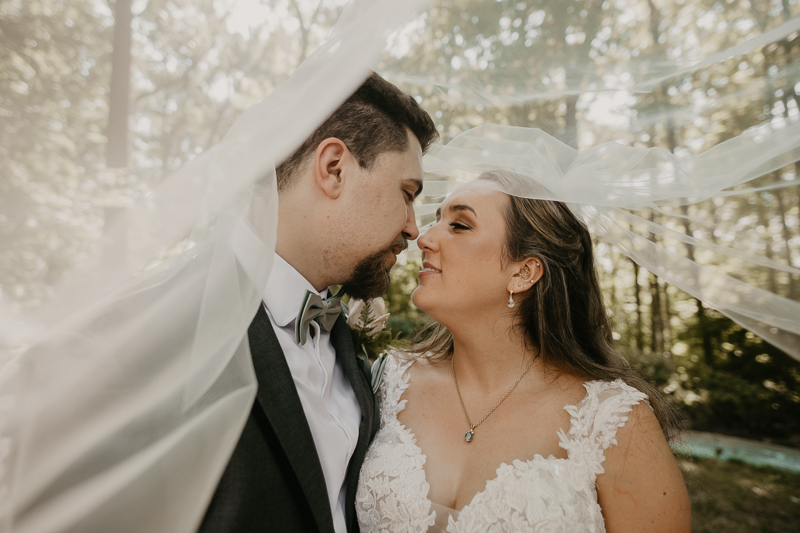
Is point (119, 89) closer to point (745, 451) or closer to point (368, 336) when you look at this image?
point (368, 336)

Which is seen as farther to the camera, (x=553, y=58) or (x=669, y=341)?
(x=669, y=341)

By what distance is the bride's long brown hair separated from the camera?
8.82 ft

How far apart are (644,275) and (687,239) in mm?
7225

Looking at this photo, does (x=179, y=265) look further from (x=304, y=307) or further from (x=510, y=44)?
(x=510, y=44)

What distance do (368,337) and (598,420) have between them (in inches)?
51.2

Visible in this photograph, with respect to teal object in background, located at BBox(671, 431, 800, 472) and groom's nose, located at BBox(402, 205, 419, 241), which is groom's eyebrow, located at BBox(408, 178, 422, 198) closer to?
groom's nose, located at BBox(402, 205, 419, 241)

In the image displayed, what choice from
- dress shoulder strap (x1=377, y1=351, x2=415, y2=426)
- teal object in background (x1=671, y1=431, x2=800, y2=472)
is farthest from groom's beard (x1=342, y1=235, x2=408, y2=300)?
teal object in background (x1=671, y1=431, x2=800, y2=472)

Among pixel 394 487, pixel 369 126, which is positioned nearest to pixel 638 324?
pixel 394 487

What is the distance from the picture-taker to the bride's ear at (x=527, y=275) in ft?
9.18

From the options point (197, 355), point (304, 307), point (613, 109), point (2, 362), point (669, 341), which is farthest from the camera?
point (669, 341)

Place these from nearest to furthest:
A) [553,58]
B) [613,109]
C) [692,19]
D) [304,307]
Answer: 1. [692,19]
2. [553,58]
3. [613,109]
4. [304,307]

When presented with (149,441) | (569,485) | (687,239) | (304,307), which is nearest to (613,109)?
(687,239)

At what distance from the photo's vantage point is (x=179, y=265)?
145cm

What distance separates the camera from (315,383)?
2066mm
